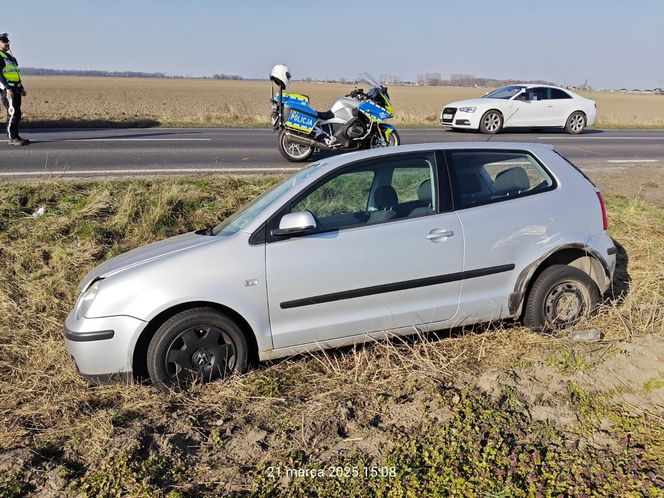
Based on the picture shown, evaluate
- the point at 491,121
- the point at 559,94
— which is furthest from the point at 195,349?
the point at 559,94

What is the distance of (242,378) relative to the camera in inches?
154

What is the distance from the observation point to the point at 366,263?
3.99m

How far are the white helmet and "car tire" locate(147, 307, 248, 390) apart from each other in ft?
26.0

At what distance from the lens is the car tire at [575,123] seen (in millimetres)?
18625

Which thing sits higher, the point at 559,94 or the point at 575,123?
the point at 559,94

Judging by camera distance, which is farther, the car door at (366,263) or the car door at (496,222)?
the car door at (496,222)

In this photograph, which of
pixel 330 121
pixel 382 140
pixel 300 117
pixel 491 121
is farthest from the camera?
pixel 491 121

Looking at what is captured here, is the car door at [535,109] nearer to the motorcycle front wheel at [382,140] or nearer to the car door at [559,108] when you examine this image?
the car door at [559,108]

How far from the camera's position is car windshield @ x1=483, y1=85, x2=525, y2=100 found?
18141mm

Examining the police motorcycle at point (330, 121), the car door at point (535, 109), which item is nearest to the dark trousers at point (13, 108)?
the police motorcycle at point (330, 121)

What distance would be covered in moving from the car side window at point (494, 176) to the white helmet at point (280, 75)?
7066mm

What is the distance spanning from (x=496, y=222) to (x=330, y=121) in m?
7.00

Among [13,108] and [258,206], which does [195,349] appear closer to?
[258,206]

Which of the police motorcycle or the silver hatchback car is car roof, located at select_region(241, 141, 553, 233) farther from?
the police motorcycle
